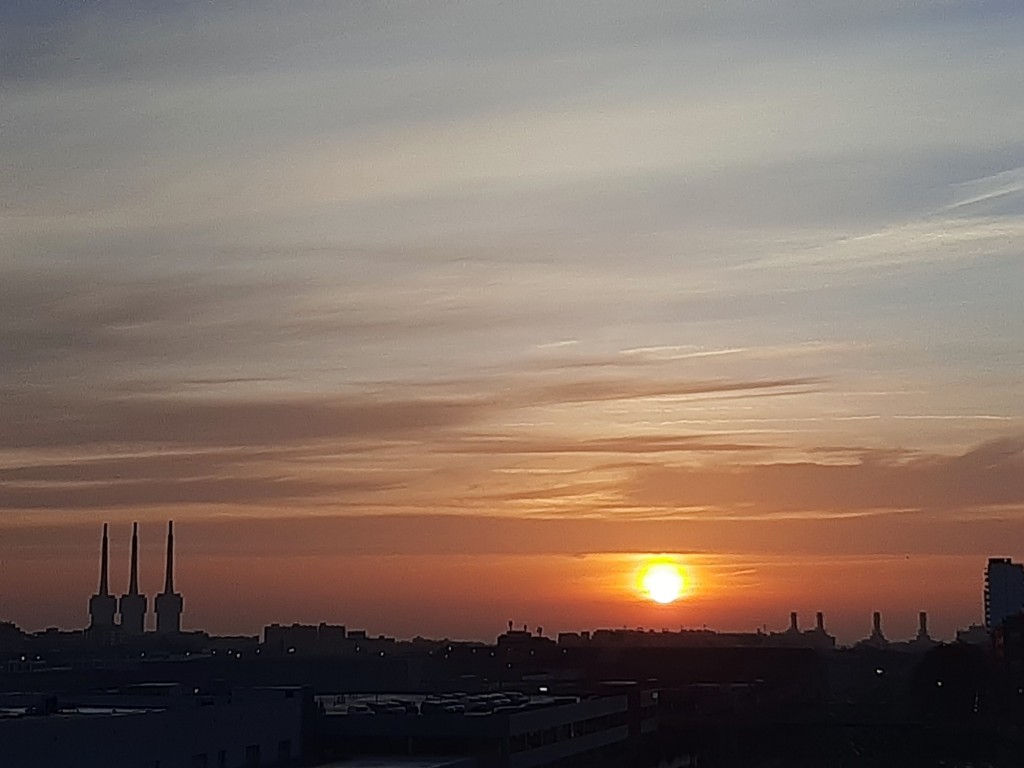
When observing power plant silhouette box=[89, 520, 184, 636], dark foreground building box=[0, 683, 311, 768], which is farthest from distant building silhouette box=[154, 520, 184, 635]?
dark foreground building box=[0, 683, 311, 768]

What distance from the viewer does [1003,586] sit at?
630 ft

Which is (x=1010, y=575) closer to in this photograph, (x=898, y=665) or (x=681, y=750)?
(x=898, y=665)

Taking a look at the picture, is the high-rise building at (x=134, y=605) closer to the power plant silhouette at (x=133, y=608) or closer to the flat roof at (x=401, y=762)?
the power plant silhouette at (x=133, y=608)

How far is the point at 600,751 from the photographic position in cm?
6325

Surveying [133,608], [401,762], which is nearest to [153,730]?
[401,762]

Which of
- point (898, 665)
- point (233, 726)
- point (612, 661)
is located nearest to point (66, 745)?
point (233, 726)

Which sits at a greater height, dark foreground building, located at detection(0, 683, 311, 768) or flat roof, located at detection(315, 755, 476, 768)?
dark foreground building, located at detection(0, 683, 311, 768)

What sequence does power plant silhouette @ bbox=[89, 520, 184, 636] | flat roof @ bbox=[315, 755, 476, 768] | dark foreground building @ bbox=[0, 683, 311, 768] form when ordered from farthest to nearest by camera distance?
1. power plant silhouette @ bbox=[89, 520, 184, 636]
2. flat roof @ bbox=[315, 755, 476, 768]
3. dark foreground building @ bbox=[0, 683, 311, 768]

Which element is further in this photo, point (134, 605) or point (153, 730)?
point (134, 605)

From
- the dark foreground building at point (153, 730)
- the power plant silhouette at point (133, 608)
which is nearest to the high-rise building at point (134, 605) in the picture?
the power plant silhouette at point (133, 608)

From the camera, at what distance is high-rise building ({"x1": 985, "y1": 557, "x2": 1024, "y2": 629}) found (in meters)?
186

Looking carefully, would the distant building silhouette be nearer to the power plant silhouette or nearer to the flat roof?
the power plant silhouette

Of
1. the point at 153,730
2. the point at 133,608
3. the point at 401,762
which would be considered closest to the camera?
the point at 153,730

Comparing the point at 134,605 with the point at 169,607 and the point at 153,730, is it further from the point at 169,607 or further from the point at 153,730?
the point at 153,730
